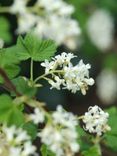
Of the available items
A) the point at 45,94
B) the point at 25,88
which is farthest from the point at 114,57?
the point at 25,88

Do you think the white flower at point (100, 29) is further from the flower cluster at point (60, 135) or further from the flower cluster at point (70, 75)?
the flower cluster at point (60, 135)

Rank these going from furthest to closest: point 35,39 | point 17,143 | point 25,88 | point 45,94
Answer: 1. point 45,94
2. point 35,39
3. point 25,88
4. point 17,143

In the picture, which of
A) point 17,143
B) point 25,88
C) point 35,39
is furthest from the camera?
point 35,39

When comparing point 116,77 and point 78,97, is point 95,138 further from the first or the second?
point 78,97

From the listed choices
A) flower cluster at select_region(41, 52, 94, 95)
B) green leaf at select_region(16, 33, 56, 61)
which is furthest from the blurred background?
flower cluster at select_region(41, 52, 94, 95)


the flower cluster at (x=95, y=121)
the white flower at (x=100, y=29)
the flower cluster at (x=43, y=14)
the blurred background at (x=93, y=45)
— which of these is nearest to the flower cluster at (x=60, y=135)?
the flower cluster at (x=95, y=121)

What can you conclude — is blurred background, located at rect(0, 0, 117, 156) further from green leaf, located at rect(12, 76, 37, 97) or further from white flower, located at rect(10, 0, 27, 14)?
green leaf, located at rect(12, 76, 37, 97)
